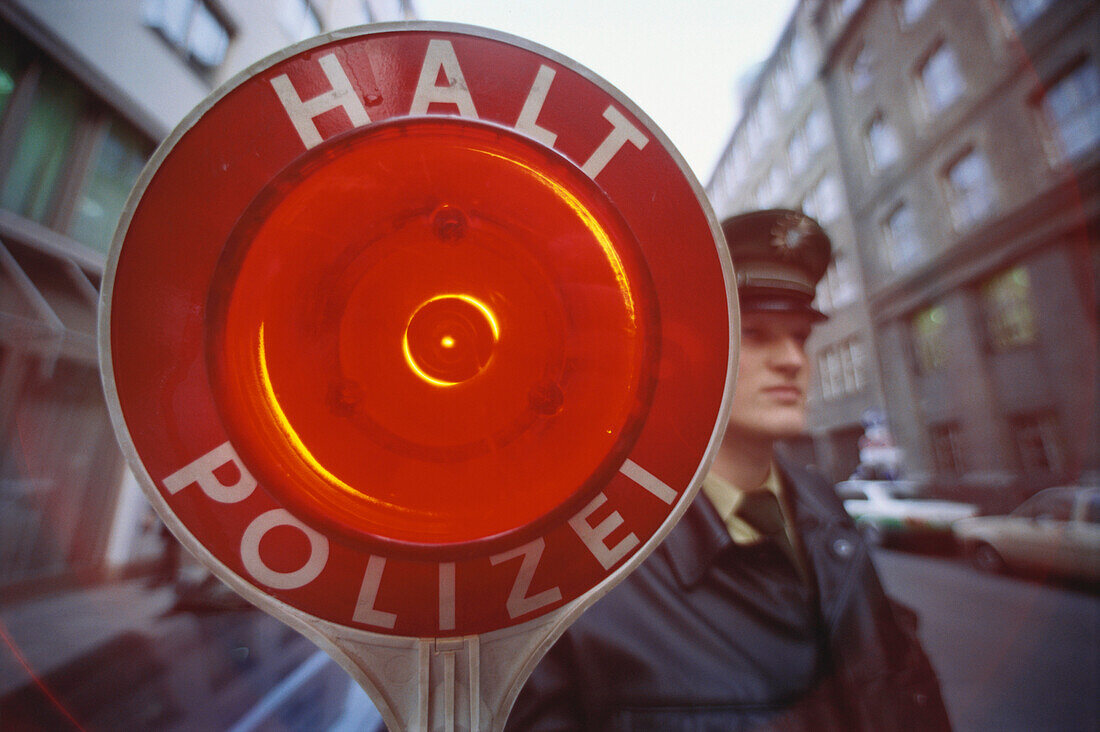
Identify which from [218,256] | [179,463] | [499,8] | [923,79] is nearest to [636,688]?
[179,463]

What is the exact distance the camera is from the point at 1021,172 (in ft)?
23.9

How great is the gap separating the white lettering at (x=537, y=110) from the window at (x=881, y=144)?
2118 mm

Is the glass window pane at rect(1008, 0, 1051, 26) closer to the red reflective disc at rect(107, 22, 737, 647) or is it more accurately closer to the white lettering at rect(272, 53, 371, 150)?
the red reflective disc at rect(107, 22, 737, 647)

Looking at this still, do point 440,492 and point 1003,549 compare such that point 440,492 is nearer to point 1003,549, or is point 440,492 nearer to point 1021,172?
point 1003,549

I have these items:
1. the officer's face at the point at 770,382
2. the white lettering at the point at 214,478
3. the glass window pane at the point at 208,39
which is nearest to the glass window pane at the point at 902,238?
the officer's face at the point at 770,382

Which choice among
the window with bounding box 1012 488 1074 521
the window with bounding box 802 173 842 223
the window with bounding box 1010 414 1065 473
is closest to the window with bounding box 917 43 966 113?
the window with bounding box 802 173 842 223

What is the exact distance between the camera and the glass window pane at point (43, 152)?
3309 mm

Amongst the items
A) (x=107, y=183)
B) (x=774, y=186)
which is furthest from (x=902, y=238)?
(x=107, y=183)

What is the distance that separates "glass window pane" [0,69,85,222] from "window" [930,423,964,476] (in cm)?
779

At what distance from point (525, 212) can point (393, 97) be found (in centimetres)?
16

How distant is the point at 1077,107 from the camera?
7.31m

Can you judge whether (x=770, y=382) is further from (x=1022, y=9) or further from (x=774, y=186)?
(x=1022, y=9)

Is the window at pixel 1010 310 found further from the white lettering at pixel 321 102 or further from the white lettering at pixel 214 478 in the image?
the white lettering at pixel 214 478

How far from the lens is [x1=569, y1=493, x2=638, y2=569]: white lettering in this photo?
0.47 metres
